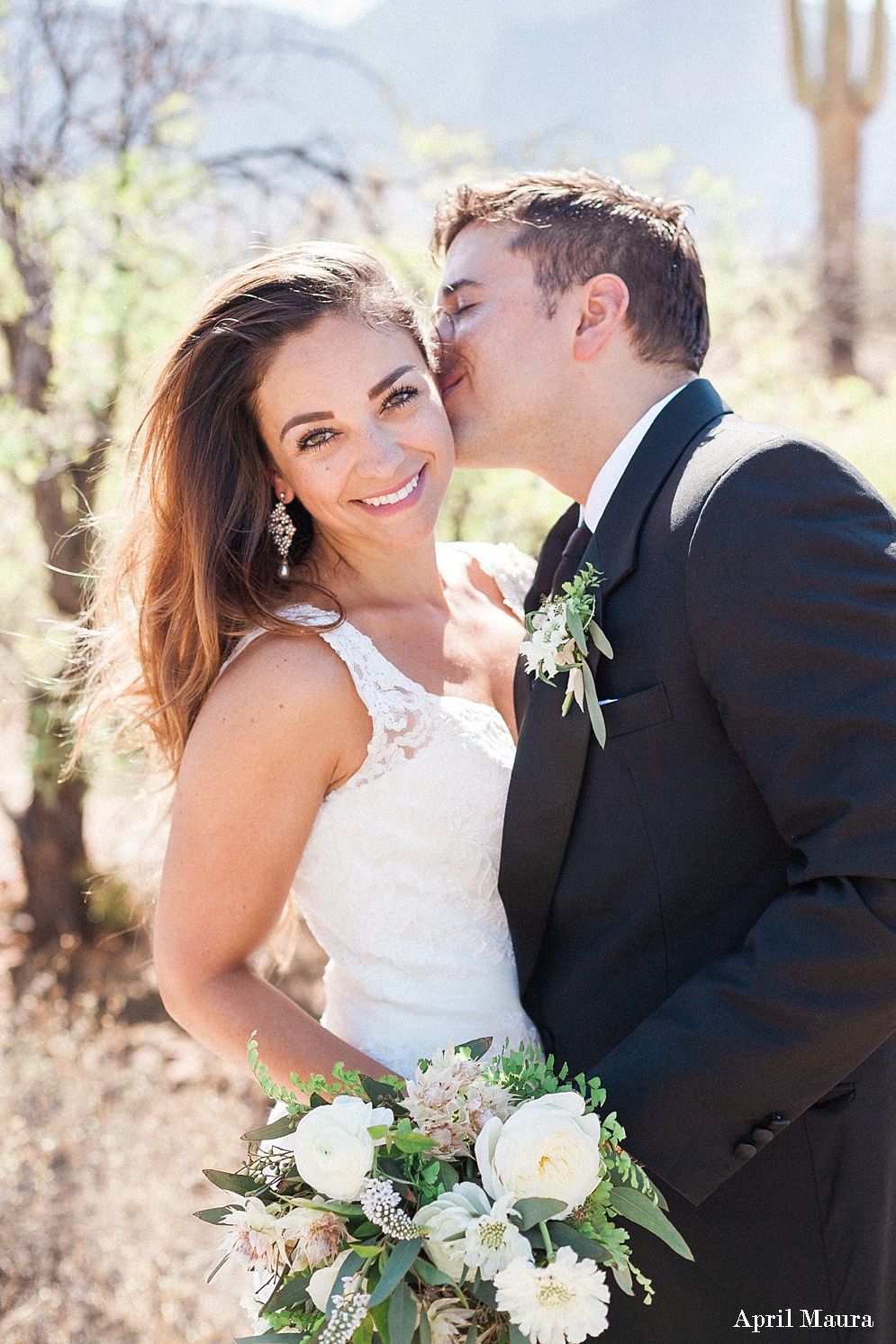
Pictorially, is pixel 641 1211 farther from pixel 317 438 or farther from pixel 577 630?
pixel 317 438

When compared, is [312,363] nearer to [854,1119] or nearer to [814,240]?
[854,1119]

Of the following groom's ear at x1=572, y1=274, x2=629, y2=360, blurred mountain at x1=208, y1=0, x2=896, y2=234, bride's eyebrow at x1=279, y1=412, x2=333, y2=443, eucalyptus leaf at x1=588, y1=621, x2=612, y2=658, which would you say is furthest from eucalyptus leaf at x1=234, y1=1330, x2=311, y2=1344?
blurred mountain at x1=208, y1=0, x2=896, y2=234

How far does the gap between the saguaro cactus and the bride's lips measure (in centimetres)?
1276

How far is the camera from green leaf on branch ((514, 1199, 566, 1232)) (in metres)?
1.51

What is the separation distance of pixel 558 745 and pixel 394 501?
0.78 meters

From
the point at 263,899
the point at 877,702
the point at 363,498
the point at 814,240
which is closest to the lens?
the point at 877,702

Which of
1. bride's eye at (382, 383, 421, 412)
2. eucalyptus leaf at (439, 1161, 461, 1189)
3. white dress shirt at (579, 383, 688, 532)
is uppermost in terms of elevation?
bride's eye at (382, 383, 421, 412)

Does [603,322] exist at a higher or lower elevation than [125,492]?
higher

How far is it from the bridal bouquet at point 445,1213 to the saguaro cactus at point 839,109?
Answer: 13.8 meters

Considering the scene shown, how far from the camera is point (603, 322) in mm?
2521

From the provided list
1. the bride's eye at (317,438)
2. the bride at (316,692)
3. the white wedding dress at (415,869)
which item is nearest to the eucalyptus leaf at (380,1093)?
the bride at (316,692)

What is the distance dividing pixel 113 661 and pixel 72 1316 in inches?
100

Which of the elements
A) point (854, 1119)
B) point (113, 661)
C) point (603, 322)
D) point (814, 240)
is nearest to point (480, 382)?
point (603, 322)

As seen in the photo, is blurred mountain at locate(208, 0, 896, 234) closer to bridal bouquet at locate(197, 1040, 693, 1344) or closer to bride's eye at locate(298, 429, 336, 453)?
bride's eye at locate(298, 429, 336, 453)
